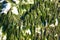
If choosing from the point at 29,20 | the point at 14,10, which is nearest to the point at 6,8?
the point at 14,10

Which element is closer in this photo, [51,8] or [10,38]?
[10,38]

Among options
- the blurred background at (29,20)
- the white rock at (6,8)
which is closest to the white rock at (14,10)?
the blurred background at (29,20)

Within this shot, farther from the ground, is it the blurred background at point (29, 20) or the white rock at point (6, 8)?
the white rock at point (6, 8)

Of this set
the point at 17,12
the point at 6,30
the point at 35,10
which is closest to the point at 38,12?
the point at 35,10

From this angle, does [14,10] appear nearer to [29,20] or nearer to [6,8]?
[6,8]

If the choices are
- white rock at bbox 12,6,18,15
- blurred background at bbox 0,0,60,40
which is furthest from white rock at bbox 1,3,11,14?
white rock at bbox 12,6,18,15

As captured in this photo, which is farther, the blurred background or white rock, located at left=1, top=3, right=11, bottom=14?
white rock, located at left=1, top=3, right=11, bottom=14

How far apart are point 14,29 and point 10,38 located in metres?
0.20

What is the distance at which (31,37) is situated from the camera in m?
4.82

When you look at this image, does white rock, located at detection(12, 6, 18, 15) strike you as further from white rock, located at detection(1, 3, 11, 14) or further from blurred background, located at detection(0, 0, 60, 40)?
white rock, located at detection(1, 3, 11, 14)

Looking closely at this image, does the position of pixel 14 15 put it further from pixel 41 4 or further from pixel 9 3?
pixel 41 4

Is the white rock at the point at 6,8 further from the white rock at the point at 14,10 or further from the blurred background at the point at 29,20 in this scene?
the white rock at the point at 14,10

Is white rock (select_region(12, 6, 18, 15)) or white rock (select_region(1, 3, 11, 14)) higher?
white rock (select_region(1, 3, 11, 14))

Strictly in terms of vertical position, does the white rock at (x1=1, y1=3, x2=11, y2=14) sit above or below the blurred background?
above
